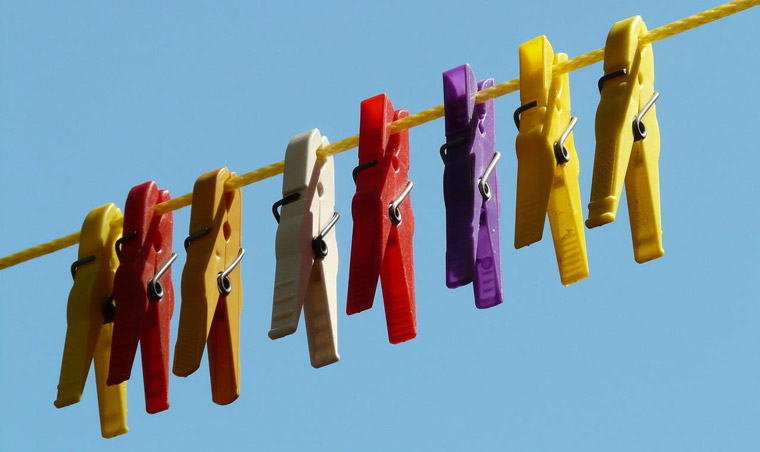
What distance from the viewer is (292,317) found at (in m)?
5.31

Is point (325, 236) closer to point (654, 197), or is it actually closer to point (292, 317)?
point (292, 317)

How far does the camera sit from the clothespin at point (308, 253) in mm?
5371

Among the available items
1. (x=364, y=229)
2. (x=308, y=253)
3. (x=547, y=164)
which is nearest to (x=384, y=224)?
(x=364, y=229)

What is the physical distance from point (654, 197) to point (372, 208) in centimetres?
80

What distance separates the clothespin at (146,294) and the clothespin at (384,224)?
2.44 feet

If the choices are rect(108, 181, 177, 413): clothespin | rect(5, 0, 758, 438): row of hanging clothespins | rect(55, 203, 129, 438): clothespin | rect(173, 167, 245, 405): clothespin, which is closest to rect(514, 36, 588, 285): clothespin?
rect(5, 0, 758, 438): row of hanging clothespins

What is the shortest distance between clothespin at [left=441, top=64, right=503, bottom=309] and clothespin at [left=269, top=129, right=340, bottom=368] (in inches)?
17.1

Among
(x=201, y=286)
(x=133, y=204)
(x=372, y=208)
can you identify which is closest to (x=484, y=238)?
(x=372, y=208)

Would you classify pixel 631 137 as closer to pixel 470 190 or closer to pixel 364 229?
pixel 470 190

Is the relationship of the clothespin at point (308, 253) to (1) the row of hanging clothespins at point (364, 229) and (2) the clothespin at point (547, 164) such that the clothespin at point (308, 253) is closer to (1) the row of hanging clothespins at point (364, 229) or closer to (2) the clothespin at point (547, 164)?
(1) the row of hanging clothespins at point (364, 229)

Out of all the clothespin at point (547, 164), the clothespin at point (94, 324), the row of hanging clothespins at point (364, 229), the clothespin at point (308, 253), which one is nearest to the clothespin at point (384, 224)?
the row of hanging clothespins at point (364, 229)

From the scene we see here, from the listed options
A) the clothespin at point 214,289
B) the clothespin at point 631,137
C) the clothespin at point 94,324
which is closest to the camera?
the clothespin at point 631,137

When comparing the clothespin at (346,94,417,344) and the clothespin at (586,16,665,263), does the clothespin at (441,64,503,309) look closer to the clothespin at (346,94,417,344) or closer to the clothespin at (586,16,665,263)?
the clothespin at (346,94,417,344)

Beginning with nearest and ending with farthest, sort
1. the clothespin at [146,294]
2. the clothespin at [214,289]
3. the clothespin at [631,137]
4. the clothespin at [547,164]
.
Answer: the clothespin at [631,137] < the clothespin at [547,164] < the clothespin at [214,289] < the clothespin at [146,294]
